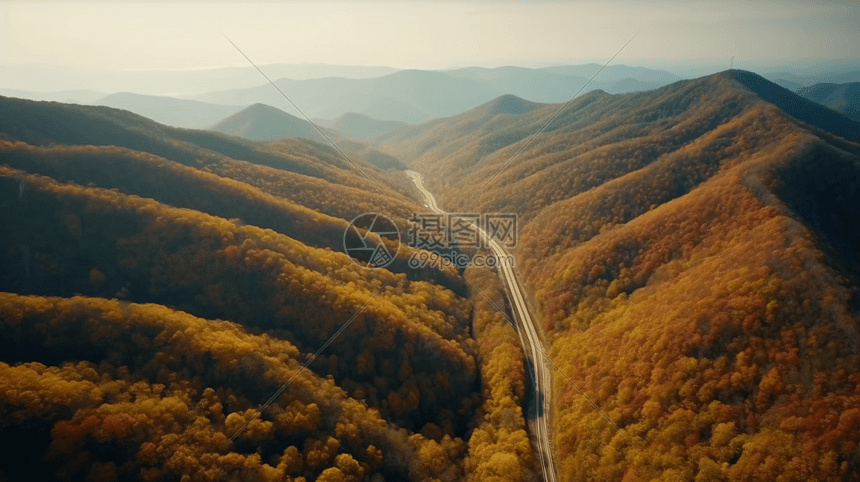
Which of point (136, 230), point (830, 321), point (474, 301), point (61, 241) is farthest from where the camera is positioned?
point (474, 301)

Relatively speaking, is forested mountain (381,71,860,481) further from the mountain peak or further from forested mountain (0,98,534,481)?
the mountain peak

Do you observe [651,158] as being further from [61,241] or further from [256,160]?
[61,241]

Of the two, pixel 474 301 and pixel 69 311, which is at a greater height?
pixel 69 311

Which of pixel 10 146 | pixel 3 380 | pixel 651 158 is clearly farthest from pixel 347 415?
pixel 651 158
